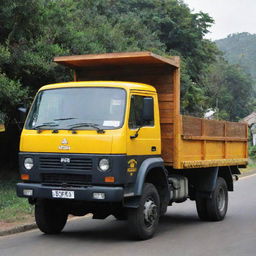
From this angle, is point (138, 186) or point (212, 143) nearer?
point (138, 186)

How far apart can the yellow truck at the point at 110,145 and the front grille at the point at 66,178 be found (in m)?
0.02

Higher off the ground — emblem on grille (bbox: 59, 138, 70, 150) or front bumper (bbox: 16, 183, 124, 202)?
emblem on grille (bbox: 59, 138, 70, 150)

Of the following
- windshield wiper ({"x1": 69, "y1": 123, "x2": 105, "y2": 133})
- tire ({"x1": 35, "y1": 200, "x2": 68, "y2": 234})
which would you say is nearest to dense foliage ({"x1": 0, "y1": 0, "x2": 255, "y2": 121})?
tire ({"x1": 35, "y1": 200, "x2": 68, "y2": 234})

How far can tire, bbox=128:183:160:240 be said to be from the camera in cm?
834

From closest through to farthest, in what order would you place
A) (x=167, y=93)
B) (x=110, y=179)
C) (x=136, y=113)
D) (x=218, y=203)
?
(x=110, y=179) → (x=136, y=113) → (x=167, y=93) → (x=218, y=203)

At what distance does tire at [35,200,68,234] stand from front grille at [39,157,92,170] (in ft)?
2.95

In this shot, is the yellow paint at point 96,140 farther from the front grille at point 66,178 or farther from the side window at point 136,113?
the front grille at point 66,178

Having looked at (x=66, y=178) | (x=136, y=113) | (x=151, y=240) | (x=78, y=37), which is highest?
(x=78, y=37)

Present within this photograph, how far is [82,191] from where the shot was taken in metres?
8.05

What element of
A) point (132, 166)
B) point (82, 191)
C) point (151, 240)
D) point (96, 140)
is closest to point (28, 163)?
point (82, 191)

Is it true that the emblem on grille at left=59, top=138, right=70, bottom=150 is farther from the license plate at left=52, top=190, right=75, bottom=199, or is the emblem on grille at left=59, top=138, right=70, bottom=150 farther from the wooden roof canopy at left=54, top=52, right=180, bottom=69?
the wooden roof canopy at left=54, top=52, right=180, bottom=69

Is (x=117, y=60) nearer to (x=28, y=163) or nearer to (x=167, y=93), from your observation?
(x=167, y=93)

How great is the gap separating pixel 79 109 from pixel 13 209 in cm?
365

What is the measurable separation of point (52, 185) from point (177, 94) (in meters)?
2.78
